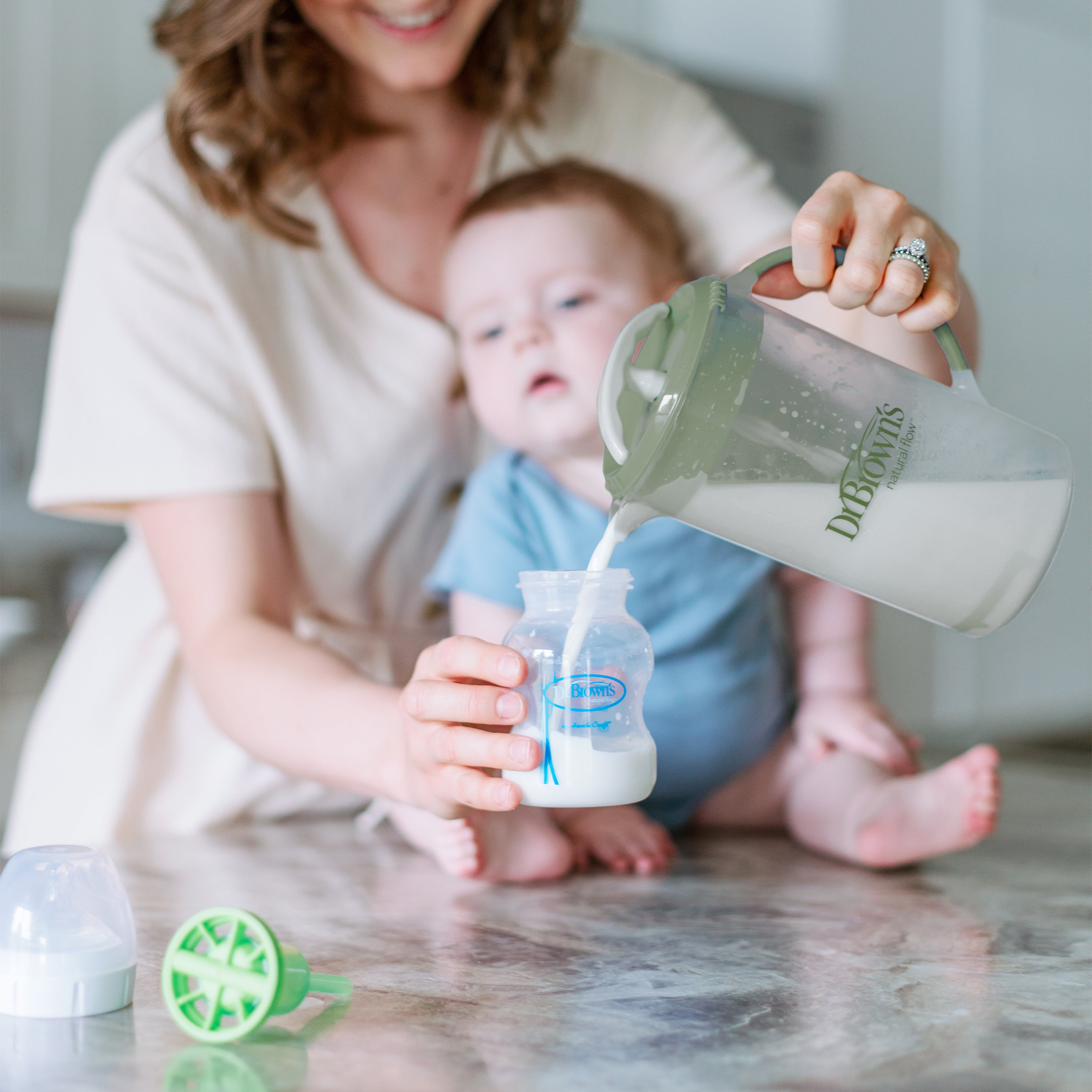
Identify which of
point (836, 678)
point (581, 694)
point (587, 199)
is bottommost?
point (836, 678)

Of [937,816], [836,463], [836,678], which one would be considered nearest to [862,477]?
[836,463]

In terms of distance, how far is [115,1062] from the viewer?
0.62m

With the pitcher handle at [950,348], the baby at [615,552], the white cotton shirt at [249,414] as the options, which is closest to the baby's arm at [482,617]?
the baby at [615,552]

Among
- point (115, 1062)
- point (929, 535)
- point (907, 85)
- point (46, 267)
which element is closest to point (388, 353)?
point (929, 535)

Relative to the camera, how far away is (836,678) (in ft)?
4.71

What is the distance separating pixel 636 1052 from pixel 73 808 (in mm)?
989

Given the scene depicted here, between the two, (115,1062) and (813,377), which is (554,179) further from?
(115,1062)

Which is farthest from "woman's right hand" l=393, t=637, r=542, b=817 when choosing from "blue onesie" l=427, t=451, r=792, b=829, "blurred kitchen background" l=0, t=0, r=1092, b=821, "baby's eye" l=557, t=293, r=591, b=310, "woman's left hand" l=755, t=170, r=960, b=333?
"blurred kitchen background" l=0, t=0, r=1092, b=821

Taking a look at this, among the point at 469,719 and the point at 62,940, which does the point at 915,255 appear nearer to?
the point at 469,719

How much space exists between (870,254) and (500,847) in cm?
59

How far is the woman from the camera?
A: 1194 mm

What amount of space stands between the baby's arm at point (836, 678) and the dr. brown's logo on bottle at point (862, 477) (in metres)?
0.58

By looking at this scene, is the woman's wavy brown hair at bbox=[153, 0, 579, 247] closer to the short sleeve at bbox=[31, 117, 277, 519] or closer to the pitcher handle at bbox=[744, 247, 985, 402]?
the short sleeve at bbox=[31, 117, 277, 519]

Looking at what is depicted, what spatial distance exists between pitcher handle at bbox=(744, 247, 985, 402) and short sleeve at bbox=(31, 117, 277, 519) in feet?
2.02
